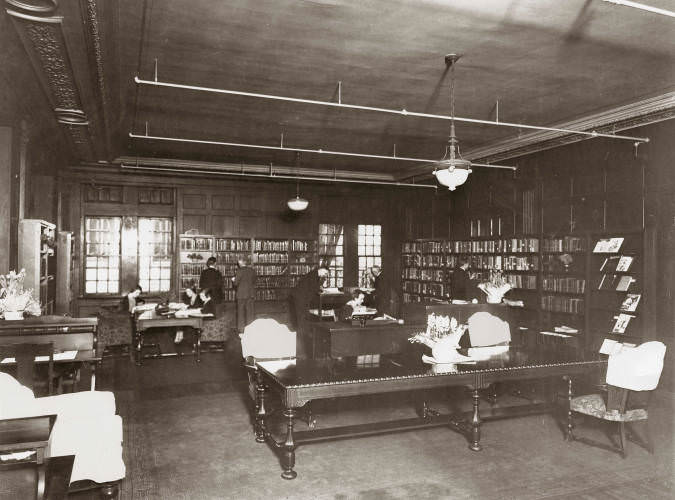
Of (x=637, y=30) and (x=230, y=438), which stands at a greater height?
(x=637, y=30)

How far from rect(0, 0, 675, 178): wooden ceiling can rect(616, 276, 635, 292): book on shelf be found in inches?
87.0

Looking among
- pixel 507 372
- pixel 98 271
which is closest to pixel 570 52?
pixel 507 372

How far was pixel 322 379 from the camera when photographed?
4.33 meters

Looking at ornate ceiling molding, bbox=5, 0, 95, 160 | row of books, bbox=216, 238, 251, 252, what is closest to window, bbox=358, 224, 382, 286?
row of books, bbox=216, 238, 251, 252

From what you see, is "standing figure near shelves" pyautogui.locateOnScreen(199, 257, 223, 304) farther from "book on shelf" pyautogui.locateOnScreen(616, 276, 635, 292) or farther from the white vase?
"book on shelf" pyautogui.locateOnScreen(616, 276, 635, 292)

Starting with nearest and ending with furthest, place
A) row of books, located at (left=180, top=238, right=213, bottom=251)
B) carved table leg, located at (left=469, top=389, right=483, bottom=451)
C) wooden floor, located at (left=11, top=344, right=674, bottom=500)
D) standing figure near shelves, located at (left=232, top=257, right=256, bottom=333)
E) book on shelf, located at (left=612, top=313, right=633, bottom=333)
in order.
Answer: wooden floor, located at (left=11, top=344, right=674, bottom=500) < carved table leg, located at (left=469, top=389, right=483, bottom=451) < book on shelf, located at (left=612, top=313, right=633, bottom=333) < standing figure near shelves, located at (left=232, top=257, right=256, bottom=333) < row of books, located at (left=180, top=238, right=213, bottom=251)

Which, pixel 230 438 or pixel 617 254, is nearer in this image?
pixel 230 438

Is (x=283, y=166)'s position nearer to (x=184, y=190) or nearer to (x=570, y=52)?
(x=184, y=190)

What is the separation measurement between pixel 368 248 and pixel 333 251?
3.13 ft

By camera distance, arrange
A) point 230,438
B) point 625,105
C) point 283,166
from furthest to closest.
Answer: point 283,166 < point 625,105 < point 230,438

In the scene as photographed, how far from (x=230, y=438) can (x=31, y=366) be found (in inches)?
74.6

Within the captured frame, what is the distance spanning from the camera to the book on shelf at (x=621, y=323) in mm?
7625

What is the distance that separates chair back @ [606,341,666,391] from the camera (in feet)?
15.4

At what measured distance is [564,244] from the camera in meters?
8.84
